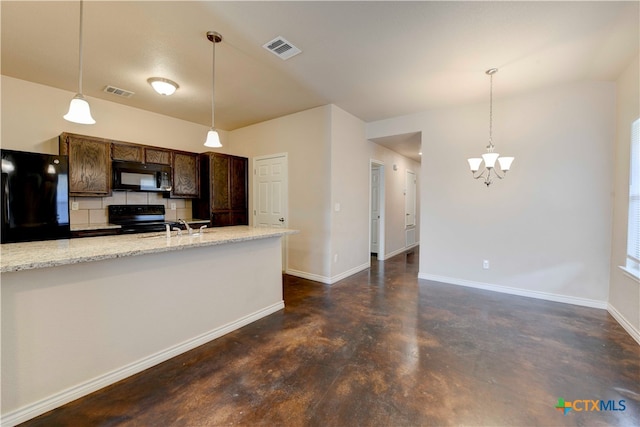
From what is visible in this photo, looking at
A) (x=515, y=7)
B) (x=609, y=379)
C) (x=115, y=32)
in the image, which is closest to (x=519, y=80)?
(x=515, y=7)

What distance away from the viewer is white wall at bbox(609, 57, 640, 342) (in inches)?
99.2

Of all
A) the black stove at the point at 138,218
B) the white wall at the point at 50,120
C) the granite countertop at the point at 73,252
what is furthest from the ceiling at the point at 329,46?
the granite countertop at the point at 73,252

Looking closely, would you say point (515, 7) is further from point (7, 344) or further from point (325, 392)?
point (7, 344)

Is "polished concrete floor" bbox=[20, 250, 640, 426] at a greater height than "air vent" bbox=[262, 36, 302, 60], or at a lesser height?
lesser

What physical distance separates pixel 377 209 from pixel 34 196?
5550 millimetres

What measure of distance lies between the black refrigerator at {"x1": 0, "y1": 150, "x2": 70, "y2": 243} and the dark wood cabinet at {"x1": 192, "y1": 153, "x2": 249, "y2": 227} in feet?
Answer: 6.13

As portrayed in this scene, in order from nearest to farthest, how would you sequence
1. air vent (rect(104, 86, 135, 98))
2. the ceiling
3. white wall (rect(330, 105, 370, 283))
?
the ceiling, air vent (rect(104, 86, 135, 98)), white wall (rect(330, 105, 370, 283))

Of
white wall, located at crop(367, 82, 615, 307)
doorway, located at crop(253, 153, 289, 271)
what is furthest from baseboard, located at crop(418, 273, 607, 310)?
doorway, located at crop(253, 153, 289, 271)

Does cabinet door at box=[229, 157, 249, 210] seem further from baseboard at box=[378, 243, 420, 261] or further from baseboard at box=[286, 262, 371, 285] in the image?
baseboard at box=[378, 243, 420, 261]

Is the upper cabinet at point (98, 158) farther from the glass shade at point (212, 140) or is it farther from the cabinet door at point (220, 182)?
the glass shade at point (212, 140)

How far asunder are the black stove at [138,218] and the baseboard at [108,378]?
235 cm

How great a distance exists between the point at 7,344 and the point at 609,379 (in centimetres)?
395

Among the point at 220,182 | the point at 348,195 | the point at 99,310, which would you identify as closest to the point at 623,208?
the point at 348,195

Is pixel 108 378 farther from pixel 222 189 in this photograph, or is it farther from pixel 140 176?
pixel 222 189
